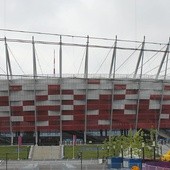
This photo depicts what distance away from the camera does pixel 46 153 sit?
353 ft

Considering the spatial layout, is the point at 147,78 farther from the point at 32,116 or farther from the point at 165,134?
the point at 32,116

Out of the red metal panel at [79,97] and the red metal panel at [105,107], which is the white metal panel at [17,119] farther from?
the red metal panel at [105,107]

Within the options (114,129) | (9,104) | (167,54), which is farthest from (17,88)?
(167,54)

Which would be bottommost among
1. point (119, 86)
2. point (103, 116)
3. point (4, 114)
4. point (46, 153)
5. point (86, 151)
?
point (46, 153)

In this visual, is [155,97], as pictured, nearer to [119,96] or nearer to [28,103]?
[119,96]

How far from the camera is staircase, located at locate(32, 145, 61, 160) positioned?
335ft

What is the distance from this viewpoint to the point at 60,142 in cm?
12031

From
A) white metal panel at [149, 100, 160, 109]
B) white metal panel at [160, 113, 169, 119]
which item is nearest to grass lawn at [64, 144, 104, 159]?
white metal panel at [149, 100, 160, 109]

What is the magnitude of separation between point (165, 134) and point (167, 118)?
7.33 metres

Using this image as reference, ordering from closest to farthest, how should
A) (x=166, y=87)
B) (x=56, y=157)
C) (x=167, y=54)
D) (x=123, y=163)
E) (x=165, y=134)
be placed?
(x=123, y=163) → (x=56, y=157) → (x=167, y=54) → (x=166, y=87) → (x=165, y=134)

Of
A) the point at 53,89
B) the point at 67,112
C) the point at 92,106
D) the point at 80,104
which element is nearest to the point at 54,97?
the point at 53,89

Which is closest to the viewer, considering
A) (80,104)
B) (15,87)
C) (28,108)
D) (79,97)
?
(15,87)

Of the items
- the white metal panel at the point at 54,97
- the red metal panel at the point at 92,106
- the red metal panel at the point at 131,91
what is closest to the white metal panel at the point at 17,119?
the white metal panel at the point at 54,97

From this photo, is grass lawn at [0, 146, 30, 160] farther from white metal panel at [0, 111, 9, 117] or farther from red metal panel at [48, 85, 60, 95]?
red metal panel at [48, 85, 60, 95]
